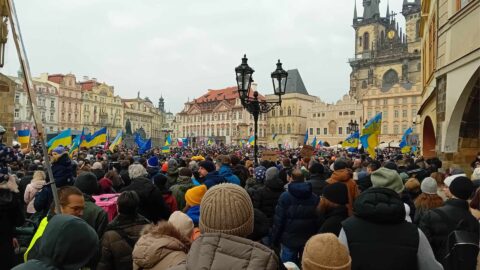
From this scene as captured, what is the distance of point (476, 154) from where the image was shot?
33.3 feet

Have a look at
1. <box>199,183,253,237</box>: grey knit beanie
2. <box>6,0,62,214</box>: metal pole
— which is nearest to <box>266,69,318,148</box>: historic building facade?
<box>6,0,62,214</box>: metal pole

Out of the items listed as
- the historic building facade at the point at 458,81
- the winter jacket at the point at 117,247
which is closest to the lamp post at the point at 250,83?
the historic building facade at the point at 458,81

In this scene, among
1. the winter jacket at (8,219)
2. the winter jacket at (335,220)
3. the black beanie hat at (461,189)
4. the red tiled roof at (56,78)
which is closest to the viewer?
the winter jacket at (335,220)

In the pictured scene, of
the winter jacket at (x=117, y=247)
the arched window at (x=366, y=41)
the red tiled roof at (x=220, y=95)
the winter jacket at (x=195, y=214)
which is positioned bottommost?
the winter jacket at (x=117, y=247)

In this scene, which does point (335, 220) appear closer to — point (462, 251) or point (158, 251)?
point (462, 251)

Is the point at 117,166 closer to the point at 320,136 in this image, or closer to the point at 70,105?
the point at 320,136

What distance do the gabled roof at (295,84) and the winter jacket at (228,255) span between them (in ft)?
277

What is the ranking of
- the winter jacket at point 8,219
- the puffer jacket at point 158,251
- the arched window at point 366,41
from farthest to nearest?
the arched window at point 366,41 < the winter jacket at point 8,219 < the puffer jacket at point 158,251

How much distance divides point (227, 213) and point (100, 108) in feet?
305

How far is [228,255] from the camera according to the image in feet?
6.64

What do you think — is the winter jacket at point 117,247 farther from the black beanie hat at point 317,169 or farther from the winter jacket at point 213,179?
the black beanie hat at point 317,169

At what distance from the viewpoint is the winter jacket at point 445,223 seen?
3.99 m

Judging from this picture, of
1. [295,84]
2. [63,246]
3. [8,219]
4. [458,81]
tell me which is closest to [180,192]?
[8,219]

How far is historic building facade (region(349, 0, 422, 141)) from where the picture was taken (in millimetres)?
70375
